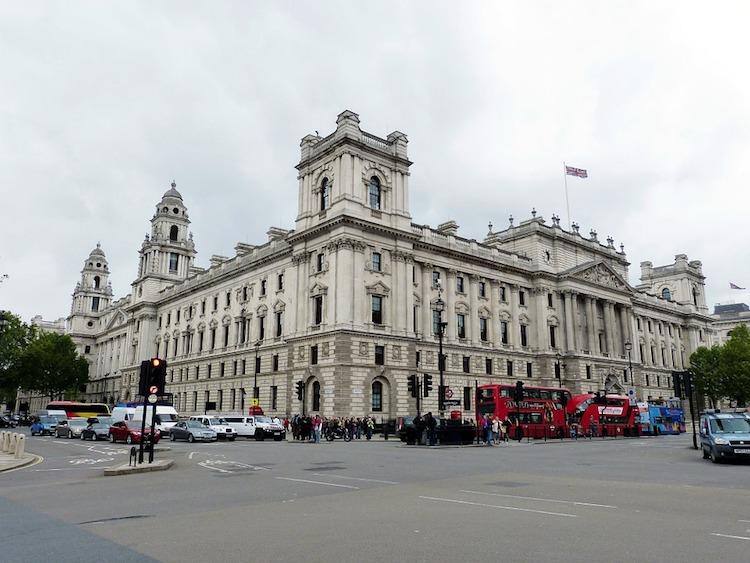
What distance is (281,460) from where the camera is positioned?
2255 centimetres

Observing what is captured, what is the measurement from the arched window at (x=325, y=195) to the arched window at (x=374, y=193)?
3.68 metres

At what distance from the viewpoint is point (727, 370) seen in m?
76.5

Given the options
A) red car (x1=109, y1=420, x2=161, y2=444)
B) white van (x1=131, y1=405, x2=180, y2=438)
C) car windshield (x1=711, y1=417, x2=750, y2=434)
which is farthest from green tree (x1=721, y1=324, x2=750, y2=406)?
red car (x1=109, y1=420, x2=161, y2=444)

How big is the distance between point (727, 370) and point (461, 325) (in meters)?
42.1

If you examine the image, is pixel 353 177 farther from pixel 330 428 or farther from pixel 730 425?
pixel 730 425

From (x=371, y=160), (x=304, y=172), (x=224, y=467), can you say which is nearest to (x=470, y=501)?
(x=224, y=467)

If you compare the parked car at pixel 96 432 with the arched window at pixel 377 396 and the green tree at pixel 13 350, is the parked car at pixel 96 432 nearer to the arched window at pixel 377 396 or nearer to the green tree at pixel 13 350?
the arched window at pixel 377 396

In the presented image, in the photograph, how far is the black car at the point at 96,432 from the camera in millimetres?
38938

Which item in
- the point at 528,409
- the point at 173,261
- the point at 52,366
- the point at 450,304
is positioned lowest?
the point at 528,409

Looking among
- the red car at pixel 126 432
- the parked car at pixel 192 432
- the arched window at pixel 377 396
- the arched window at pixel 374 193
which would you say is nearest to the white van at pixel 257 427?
the parked car at pixel 192 432

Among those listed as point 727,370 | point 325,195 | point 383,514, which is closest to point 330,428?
point 325,195

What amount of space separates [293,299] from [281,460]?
3162 centimetres

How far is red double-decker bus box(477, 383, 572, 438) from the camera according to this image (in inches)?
1583

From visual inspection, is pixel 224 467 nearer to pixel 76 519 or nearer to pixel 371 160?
pixel 76 519
